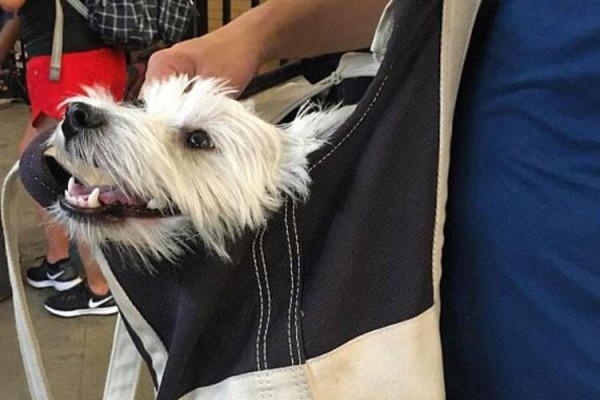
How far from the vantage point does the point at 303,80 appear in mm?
1016

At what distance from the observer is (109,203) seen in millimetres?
784

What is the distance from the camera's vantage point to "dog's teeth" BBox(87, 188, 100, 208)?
0.77 m

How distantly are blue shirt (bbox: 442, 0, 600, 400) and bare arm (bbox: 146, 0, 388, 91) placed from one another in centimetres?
20

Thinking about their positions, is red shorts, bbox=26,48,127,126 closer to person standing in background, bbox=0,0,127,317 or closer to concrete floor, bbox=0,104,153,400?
person standing in background, bbox=0,0,127,317

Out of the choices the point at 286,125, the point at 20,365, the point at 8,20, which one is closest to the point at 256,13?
the point at 286,125

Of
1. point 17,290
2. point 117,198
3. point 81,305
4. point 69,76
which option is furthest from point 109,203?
point 81,305

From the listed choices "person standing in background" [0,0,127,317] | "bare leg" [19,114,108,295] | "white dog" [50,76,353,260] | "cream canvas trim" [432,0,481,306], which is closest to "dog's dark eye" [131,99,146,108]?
"white dog" [50,76,353,260]

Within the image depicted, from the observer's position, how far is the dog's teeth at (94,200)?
0.77 m

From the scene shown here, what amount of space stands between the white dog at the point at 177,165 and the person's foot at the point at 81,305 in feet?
4.71

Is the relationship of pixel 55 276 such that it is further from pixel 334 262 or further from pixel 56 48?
pixel 334 262

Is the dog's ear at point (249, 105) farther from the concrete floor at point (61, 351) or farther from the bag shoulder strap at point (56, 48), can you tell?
the bag shoulder strap at point (56, 48)

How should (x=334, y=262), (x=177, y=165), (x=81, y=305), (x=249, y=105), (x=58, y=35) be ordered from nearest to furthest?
(x=334, y=262)
(x=177, y=165)
(x=249, y=105)
(x=58, y=35)
(x=81, y=305)

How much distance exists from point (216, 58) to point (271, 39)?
65 millimetres

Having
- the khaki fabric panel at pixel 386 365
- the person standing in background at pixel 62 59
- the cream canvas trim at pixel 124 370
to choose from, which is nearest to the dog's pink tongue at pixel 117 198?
the cream canvas trim at pixel 124 370
